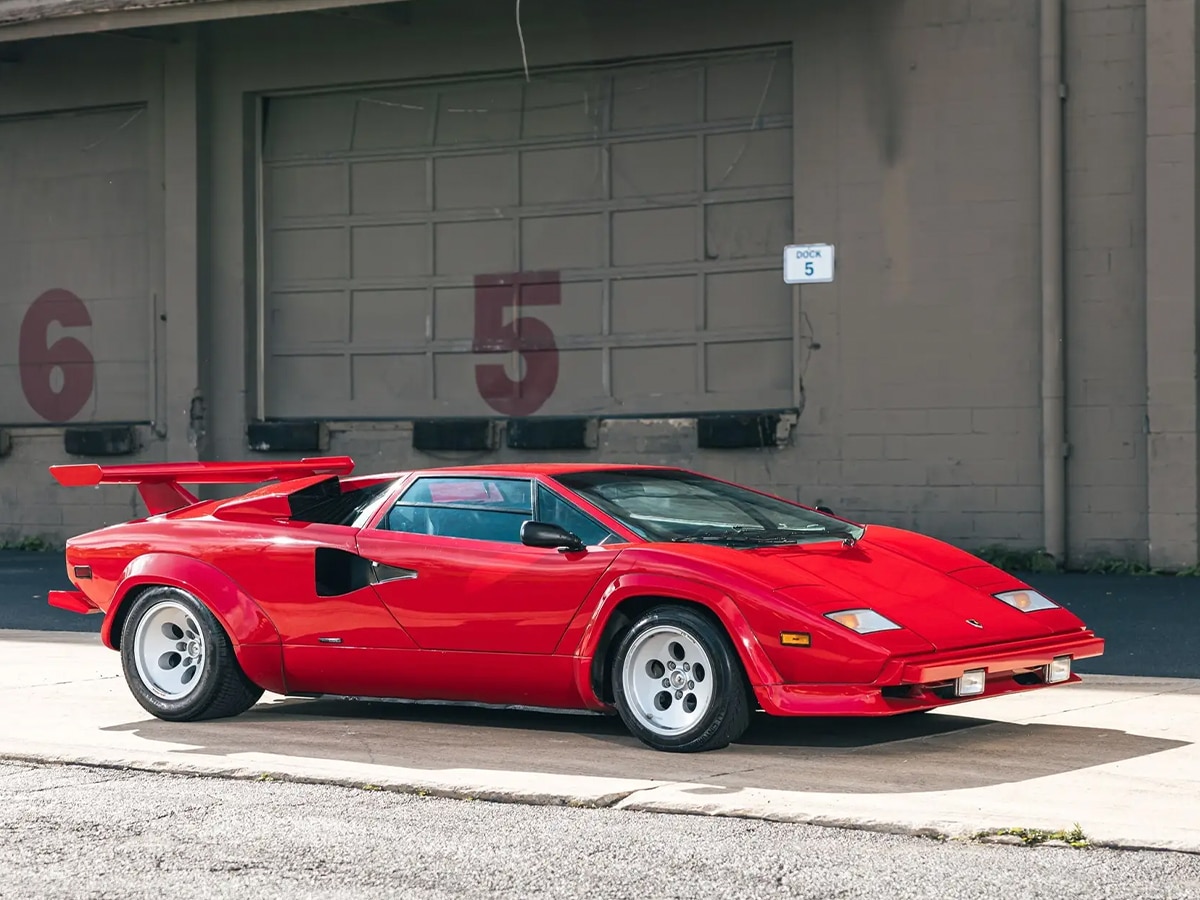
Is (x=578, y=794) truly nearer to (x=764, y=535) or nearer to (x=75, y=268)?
(x=764, y=535)

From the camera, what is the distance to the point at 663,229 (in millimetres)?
16828

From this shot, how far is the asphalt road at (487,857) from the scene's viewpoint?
195 inches

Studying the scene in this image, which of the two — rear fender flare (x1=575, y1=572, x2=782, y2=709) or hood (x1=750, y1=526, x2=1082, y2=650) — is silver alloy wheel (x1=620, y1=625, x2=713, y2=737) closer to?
rear fender flare (x1=575, y1=572, x2=782, y2=709)

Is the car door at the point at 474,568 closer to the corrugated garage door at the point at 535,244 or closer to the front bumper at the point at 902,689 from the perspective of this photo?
the front bumper at the point at 902,689

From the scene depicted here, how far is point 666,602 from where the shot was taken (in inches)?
281

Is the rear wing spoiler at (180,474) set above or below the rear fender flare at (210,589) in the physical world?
above

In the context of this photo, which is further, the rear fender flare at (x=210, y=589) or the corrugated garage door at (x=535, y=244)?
the corrugated garage door at (x=535, y=244)

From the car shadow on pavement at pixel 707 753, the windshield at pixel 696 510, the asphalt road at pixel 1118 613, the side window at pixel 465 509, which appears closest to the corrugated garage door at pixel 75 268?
the asphalt road at pixel 1118 613

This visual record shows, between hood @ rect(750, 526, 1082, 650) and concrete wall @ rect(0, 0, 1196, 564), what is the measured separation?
24.5ft

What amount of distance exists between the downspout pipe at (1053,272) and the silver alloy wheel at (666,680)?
8.51 m

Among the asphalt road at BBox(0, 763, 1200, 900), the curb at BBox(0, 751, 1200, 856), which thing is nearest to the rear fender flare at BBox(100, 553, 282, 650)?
the curb at BBox(0, 751, 1200, 856)

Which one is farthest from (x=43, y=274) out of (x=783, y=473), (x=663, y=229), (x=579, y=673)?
(x=579, y=673)

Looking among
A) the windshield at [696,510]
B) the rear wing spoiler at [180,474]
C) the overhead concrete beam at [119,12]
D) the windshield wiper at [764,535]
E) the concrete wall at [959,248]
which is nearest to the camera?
the windshield wiper at [764,535]

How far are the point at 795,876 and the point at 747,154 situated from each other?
39.7ft
